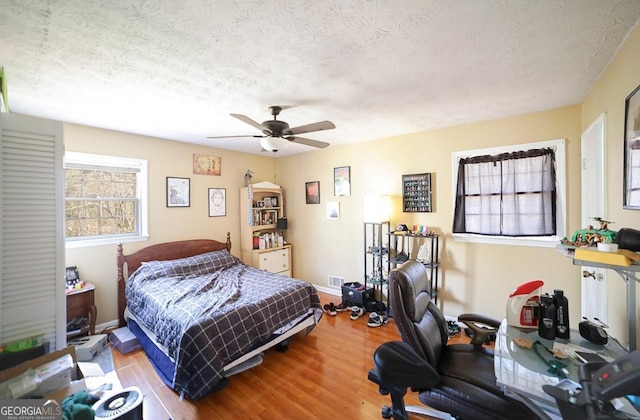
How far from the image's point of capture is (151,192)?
3520mm

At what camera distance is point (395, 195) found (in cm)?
362

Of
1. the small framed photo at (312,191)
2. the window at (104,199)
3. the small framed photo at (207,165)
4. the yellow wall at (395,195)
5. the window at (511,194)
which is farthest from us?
the small framed photo at (312,191)

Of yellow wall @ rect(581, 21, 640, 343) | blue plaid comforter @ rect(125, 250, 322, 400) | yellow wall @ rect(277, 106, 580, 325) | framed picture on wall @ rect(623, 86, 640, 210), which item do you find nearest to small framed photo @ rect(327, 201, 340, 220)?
yellow wall @ rect(277, 106, 580, 325)

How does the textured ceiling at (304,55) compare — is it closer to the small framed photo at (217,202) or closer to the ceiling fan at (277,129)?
the ceiling fan at (277,129)

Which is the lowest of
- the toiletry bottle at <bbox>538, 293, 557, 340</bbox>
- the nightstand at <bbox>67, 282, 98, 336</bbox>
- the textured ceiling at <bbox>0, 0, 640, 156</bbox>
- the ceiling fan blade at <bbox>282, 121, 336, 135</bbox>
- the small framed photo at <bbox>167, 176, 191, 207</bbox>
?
the nightstand at <bbox>67, 282, 98, 336</bbox>

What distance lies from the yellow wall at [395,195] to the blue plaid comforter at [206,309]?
0.71 metres

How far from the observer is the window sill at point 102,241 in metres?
2.93

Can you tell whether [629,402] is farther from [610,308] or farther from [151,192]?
[151,192]

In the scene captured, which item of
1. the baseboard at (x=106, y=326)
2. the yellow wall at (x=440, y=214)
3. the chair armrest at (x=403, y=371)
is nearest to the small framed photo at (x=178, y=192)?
the baseboard at (x=106, y=326)

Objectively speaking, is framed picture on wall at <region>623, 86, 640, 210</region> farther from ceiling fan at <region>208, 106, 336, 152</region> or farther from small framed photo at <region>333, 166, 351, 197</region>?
small framed photo at <region>333, 166, 351, 197</region>

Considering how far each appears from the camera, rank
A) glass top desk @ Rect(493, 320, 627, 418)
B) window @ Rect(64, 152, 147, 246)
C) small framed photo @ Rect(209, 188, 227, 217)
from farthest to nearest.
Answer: small framed photo @ Rect(209, 188, 227, 217) < window @ Rect(64, 152, 147, 246) < glass top desk @ Rect(493, 320, 627, 418)

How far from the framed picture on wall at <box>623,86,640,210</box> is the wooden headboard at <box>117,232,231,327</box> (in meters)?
4.35

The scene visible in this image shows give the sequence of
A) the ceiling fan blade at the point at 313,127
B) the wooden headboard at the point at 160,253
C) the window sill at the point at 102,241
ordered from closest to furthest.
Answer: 1. the ceiling fan blade at the point at 313,127
2. the window sill at the point at 102,241
3. the wooden headboard at the point at 160,253

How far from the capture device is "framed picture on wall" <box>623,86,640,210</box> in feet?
4.31
